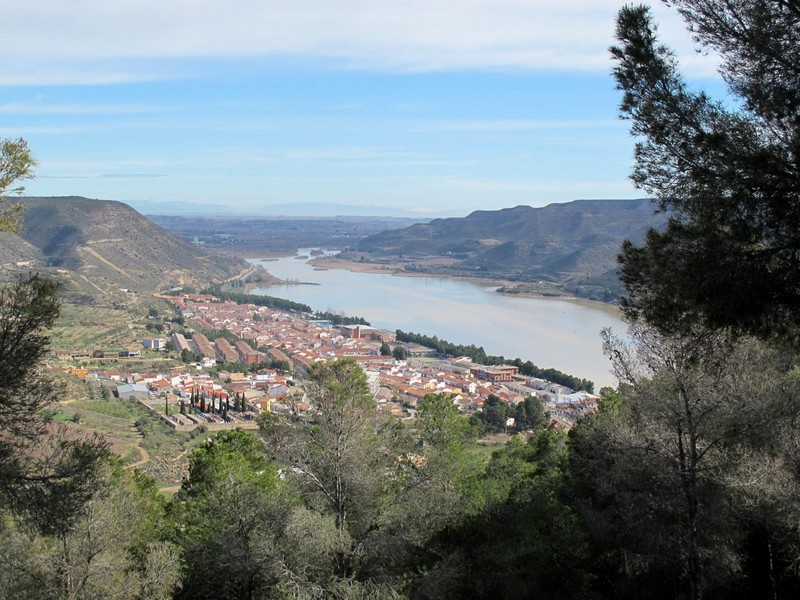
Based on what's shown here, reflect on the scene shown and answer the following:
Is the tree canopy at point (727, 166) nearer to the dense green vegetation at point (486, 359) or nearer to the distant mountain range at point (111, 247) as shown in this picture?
the dense green vegetation at point (486, 359)

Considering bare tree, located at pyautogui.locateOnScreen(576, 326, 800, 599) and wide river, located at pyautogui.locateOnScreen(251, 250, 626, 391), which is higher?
bare tree, located at pyautogui.locateOnScreen(576, 326, 800, 599)

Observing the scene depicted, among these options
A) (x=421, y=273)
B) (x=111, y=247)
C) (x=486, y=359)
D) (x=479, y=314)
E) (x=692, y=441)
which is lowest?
(x=486, y=359)

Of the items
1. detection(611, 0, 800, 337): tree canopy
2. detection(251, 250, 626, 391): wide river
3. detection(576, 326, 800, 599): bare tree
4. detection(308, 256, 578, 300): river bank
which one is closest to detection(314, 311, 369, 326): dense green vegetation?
detection(251, 250, 626, 391): wide river

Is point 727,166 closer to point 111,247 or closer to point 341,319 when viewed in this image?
point 341,319

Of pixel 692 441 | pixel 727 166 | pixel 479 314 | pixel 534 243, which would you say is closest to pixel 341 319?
pixel 479 314

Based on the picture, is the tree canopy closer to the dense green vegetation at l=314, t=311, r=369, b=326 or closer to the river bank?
the dense green vegetation at l=314, t=311, r=369, b=326

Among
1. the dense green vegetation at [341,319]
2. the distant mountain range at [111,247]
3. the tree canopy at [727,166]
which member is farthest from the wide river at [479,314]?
the tree canopy at [727,166]
